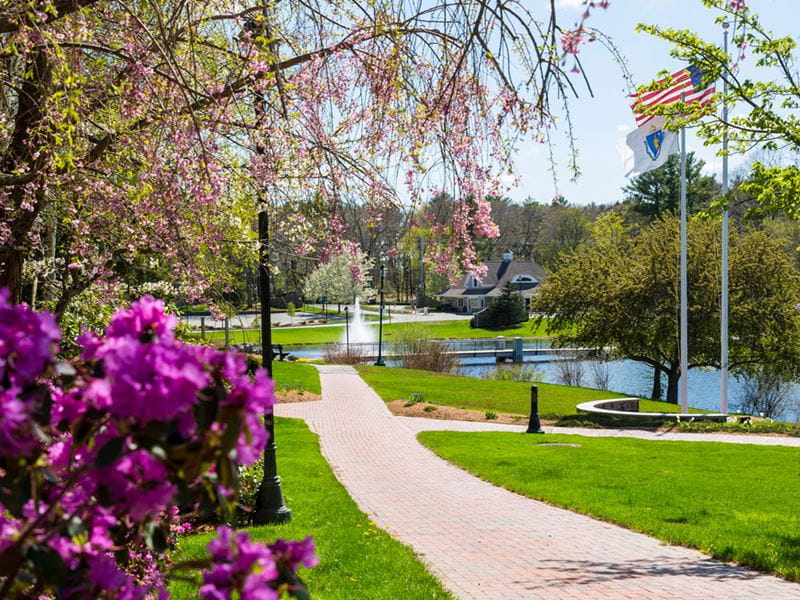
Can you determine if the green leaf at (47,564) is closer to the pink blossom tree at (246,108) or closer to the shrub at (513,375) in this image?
the pink blossom tree at (246,108)

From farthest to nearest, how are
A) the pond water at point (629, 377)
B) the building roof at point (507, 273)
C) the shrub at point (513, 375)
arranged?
1. the building roof at point (507, 273)
2. the shrub at point (513, 375)
3. the pond water at point (629, 377)

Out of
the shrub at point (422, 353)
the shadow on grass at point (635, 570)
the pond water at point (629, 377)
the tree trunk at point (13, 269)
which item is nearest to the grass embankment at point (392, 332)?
the pond water at point (629, 377)

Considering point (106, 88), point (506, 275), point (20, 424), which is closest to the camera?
point (20, 424)

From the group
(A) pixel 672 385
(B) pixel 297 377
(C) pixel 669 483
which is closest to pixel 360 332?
(B) pixel 297 377

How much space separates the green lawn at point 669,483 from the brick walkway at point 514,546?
28cm

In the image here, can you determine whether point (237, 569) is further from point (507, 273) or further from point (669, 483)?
point (507, 273)

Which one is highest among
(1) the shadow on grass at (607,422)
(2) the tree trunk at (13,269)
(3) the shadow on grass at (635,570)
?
(2) the tree trunk at (13,269)

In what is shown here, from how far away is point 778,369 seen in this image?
29.9 meters

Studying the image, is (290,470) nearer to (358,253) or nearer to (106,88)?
(358,253)

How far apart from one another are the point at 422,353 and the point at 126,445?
39935mm

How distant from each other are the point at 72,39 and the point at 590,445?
15.0 m

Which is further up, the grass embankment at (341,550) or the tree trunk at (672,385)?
the grass embankment at (341,550)

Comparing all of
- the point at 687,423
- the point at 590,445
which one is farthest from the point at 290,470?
the point at 687,423

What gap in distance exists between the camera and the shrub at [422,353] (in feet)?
134
